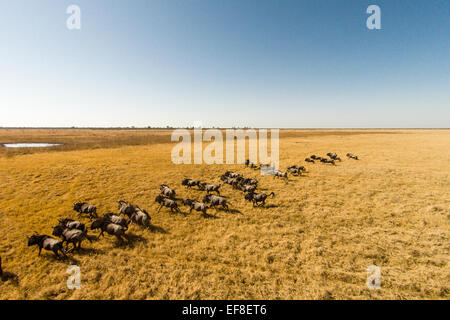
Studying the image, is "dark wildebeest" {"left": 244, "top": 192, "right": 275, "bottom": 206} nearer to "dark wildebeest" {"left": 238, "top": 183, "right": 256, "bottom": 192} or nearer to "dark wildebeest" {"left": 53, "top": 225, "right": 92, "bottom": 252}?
"dark wildebeest" {"left": 238, "top": 183, "right": 256, "bottom": 192}

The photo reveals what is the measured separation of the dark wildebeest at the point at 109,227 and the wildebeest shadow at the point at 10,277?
2927 millimetres

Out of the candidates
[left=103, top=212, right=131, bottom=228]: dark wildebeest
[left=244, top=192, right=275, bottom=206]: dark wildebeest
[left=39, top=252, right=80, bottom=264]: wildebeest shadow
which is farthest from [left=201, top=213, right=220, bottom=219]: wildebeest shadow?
[left=39, top=252, right=80, bottom=264]: wildebeest shadow

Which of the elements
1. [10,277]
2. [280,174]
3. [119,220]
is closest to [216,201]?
[119,220]

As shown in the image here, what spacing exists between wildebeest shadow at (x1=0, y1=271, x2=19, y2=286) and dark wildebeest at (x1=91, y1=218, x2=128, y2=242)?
293 cm

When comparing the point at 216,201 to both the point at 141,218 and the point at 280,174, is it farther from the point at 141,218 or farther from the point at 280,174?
the point at 280,174

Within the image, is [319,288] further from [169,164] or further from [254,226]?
[169,164]

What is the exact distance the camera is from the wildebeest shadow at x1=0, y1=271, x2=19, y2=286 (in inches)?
275

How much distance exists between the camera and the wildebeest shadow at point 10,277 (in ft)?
22.9

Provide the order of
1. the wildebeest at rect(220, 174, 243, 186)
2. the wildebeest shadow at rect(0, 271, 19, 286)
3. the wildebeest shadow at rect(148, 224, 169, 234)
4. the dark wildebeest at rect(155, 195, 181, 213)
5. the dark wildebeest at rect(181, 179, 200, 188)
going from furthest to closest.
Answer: the wildebeest at rect(220, 174, 243, 186) → the dark wildebeest at rect(181, 179, 200, 188) → the dark wildebeest at rect(155, 195, 181, 213) → the wildebeest shadow at rect(148, 224, 169, 234) → the wildebeest shadow at rect(0, 271, 19, 286)

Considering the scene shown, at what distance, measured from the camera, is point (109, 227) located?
945 centimetres

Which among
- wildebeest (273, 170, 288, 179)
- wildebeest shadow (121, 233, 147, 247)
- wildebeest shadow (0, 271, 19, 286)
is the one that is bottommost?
wildebeest shadow (0, 271, 19, 286)
